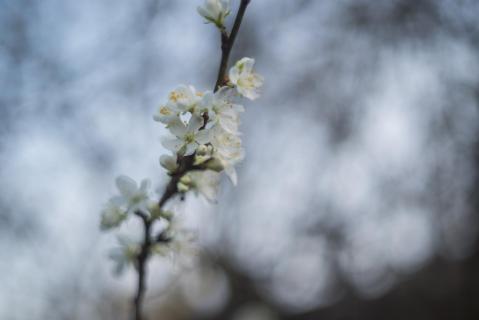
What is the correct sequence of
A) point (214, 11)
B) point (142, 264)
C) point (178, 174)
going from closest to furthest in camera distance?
point (142, 264) < point (178, 174) < point (214, 11)

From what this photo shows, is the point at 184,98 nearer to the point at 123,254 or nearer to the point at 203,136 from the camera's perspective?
the point at 203,136

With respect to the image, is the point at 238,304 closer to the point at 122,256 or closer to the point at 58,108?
the point at 58,108

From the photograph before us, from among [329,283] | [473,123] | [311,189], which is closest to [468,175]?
[473,123]

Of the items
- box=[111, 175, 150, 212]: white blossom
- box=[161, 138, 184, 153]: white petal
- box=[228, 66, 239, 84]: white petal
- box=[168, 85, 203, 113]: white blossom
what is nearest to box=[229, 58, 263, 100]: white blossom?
box=[228, 66, 239, 84]: white petal

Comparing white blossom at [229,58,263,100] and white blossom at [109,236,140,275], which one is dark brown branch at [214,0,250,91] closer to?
white blossom at [229,58,263,100]

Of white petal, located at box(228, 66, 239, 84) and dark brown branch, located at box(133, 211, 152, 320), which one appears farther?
white petal, located at box(228, 66, 239, 84)

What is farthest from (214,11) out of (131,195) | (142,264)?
(142,264)
